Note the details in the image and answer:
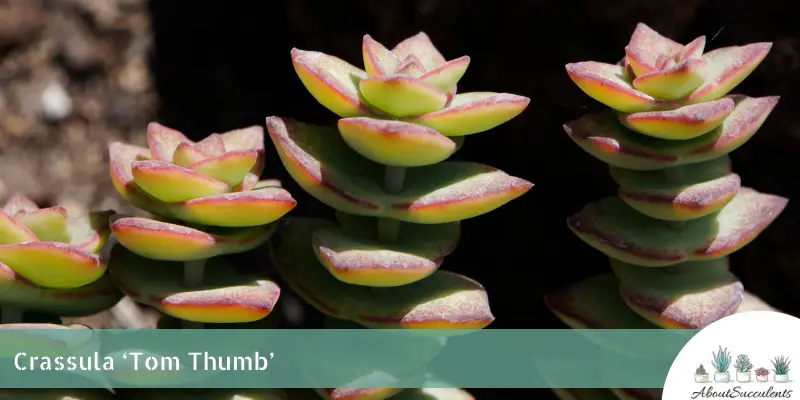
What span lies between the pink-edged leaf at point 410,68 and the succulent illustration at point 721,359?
1.10 ft

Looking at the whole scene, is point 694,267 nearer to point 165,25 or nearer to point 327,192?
point 327,192

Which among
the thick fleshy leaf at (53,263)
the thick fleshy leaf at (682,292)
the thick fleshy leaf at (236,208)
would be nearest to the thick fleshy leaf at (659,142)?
the thick fleshy leaf at (682,292)

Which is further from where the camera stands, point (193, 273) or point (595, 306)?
point (595, 306)

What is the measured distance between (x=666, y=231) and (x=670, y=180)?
0.15 ft

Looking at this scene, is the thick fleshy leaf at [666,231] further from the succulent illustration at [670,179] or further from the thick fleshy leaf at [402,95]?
the thick fleshy leaf at [402,95]

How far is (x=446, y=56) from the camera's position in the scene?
39.8 inches

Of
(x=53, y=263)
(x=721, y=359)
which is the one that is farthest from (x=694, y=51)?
(x=53, y=263)

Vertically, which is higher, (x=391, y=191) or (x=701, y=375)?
(x=391, y=191)

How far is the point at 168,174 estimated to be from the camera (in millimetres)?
698

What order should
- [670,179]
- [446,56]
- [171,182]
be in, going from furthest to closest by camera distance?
[446,56] < [670,179] < [171,182]

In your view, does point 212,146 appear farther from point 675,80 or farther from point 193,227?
point 675,80

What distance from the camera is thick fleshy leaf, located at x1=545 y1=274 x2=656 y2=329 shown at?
0.86m

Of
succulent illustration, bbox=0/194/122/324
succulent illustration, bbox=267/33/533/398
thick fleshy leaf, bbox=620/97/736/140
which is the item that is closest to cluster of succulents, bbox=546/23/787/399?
Result: thick fleshy leaf, bbox=620/97/736/140

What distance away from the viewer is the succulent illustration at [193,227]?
0.71m
